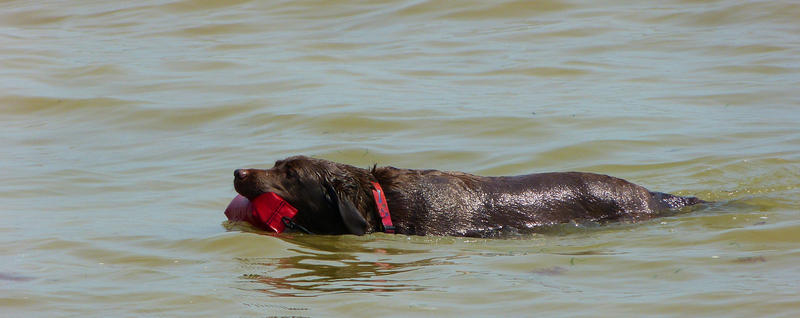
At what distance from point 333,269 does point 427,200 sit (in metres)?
1.50

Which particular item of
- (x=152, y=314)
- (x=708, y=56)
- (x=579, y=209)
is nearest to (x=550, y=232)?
(x=579, y=209)

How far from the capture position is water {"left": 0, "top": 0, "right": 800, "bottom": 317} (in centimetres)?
648

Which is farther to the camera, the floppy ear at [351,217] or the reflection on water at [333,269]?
the floppy ear at [351,217]

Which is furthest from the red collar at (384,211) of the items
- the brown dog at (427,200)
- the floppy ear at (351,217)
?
the floppy ear at (351,217)

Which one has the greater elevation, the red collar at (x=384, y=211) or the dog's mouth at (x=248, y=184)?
the dog's mouth at (x=248, y=184)

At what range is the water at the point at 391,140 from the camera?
648cm

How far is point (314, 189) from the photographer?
8.52 metres

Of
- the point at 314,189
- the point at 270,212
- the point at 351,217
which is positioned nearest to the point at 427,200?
the point at 351,217

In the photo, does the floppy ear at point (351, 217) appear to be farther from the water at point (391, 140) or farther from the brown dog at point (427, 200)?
the water at point (391, 140)

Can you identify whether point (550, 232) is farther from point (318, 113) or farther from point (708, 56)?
→ point (708, 56)

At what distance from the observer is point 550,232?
848 cm

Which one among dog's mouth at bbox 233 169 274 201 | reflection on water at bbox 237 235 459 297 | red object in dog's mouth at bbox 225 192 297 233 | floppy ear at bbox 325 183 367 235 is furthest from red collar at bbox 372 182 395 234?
dog's mouth at bbox 233 169 274 201

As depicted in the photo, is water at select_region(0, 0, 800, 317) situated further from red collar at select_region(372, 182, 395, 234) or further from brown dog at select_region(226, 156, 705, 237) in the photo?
brown dog at select_region(226, 156, 705, 237)

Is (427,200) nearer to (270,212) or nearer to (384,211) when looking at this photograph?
(384,211)
